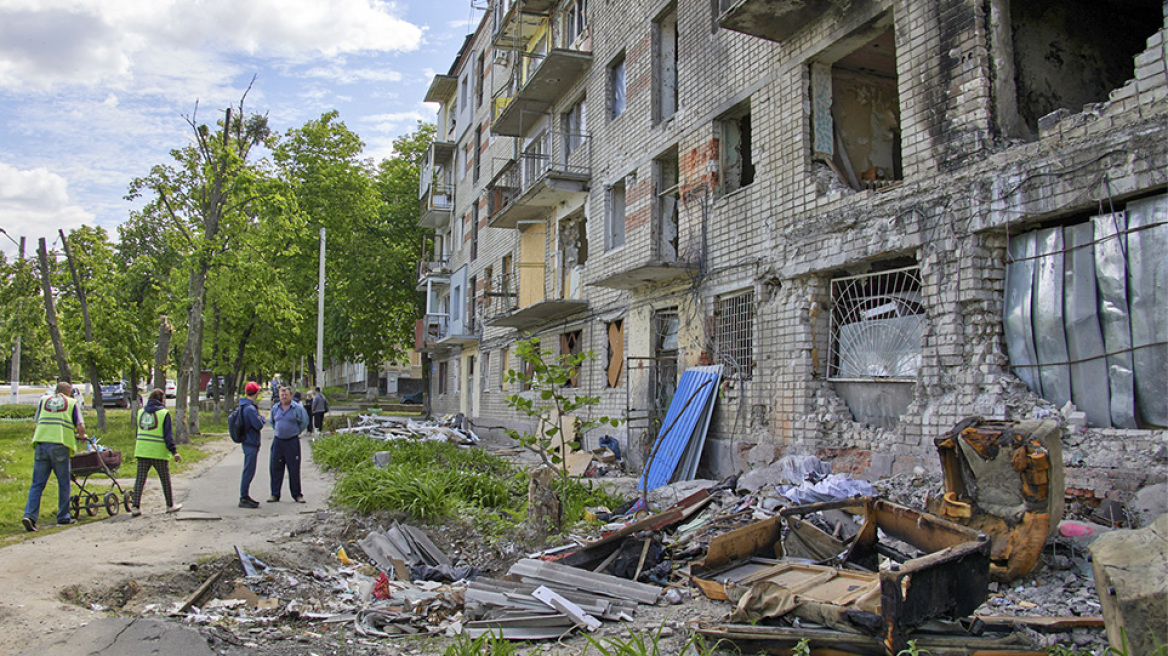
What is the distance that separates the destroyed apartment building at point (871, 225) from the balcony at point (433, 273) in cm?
1317

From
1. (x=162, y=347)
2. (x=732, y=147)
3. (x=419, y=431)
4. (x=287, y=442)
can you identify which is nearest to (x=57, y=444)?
(x=287, y=442)

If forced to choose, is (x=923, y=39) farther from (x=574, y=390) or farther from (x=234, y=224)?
(x=234, y=224)

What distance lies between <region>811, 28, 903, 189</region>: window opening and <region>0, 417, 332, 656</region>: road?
835 centimetres

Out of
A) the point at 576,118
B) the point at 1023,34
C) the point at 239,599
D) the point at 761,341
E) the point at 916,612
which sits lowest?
the point at 239,599

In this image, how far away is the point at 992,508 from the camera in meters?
5.36

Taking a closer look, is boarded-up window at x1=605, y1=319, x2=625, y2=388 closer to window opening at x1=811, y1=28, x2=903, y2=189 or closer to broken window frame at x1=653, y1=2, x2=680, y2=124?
broken window frame at x1=653, y1=2, x2=680, y2=124

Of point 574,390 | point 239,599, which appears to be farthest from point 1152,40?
point 574,390

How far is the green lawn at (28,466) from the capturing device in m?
8.59

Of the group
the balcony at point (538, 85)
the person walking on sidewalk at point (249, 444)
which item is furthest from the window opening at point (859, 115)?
the person walking on sidewalk at point (249, 444)

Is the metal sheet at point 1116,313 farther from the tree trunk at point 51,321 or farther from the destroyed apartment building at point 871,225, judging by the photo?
the tree trunk at point 51,321

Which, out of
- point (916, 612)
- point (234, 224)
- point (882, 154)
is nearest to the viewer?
point (916, 612)

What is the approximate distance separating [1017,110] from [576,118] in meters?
12.1

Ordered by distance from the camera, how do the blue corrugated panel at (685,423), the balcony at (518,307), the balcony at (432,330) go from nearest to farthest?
1. the blue corrugated panel at (685,423)
2. the balcony at (518,307)
3. the balcony at (432,330)

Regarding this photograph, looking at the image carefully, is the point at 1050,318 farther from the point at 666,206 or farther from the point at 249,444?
the point at 249,444
